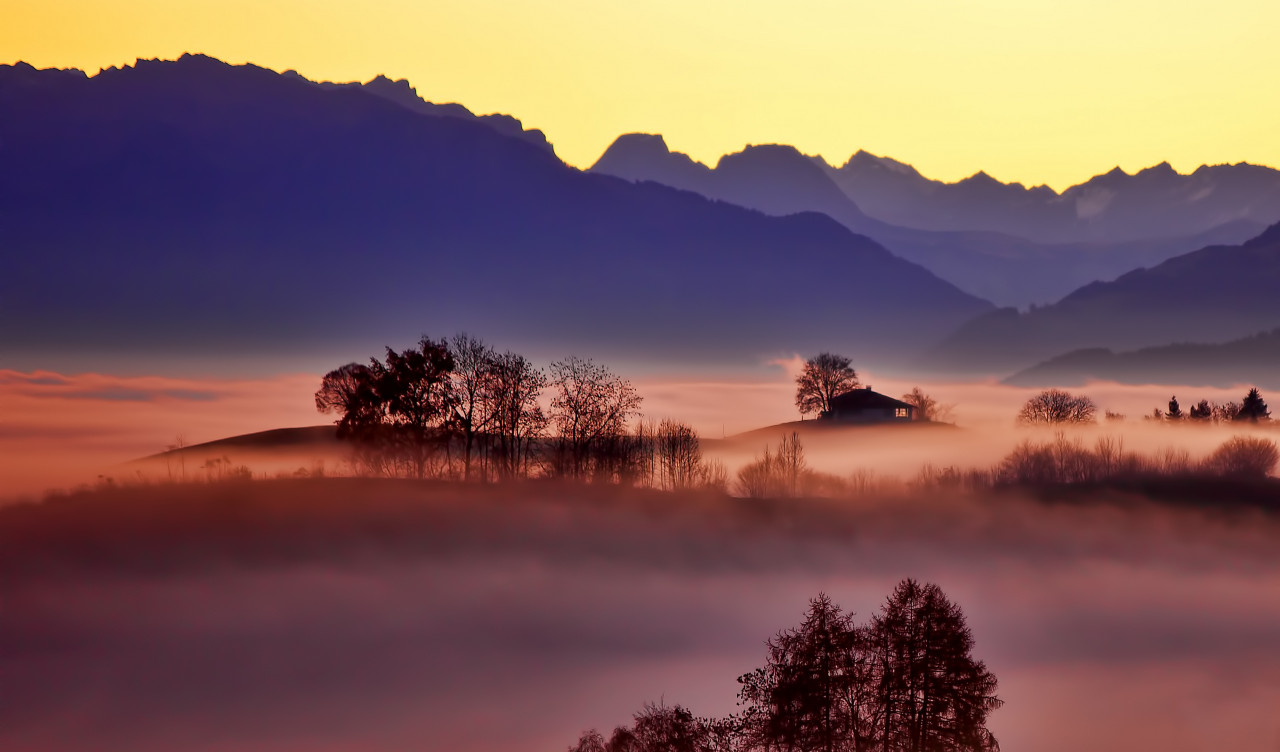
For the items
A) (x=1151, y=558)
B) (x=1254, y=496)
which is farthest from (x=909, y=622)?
(x=1254, y=496)

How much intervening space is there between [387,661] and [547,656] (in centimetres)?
1507

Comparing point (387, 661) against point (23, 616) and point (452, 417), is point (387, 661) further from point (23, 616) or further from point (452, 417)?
point (23, 616)

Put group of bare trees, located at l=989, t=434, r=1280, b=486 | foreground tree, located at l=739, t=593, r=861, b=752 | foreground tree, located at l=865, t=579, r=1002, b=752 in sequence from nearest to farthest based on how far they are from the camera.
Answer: foreground tree, located at l=865, t=579, r=1002, b=752, foreground tree, located at l=739, t=593, r=861, b=752, group of bare trees, located at l=989, t=434, r=1280, b=486

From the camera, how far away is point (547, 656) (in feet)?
356

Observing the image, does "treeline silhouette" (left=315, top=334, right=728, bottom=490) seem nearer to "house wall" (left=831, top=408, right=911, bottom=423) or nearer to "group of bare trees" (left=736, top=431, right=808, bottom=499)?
"group of bare trees" (left=736, top=431, right=808, bottom=499)

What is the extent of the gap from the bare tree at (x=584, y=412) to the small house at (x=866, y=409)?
65148 mm

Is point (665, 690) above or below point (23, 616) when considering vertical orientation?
below

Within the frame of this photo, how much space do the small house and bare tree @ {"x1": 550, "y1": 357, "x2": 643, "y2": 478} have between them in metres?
65.1

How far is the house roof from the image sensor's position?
18300cm

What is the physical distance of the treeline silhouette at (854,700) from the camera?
52.4m

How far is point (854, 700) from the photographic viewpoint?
53344 mm

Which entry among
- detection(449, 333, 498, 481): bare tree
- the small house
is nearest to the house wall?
the small house

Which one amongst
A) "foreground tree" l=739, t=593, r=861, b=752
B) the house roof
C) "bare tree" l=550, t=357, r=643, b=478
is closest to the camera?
"foreground tree" l=739, t=593, r=861, b=752

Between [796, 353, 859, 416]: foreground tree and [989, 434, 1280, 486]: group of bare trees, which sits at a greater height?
[796, 353, 859, 416]: foreground tree
